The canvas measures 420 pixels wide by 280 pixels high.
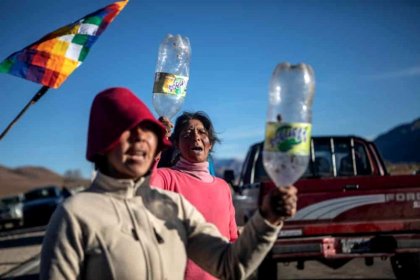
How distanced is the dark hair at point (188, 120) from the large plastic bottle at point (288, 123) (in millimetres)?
1621

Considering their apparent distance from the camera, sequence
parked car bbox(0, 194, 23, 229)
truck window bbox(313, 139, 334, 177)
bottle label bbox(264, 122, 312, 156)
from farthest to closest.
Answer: parked car bbox(0, 194, 23, 229), truck window bbox(313, 139, 334, 177), bottle label bbox(264, 122, 312, 156)

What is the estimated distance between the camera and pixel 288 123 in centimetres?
199

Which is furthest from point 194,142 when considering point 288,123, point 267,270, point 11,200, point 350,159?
point 11,200

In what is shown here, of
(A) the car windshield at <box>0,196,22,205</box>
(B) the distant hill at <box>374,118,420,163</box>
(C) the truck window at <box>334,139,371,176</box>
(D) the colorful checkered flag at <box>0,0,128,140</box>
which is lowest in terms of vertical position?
(A) the car windshield at <box>0,196,22,205</box>

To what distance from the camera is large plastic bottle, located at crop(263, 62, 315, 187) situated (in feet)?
6.51

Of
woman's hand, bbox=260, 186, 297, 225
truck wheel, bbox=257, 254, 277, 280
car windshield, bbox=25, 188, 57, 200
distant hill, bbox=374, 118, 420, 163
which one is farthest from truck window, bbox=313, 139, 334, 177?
distant hill, bbox=374, 118, 420, 163

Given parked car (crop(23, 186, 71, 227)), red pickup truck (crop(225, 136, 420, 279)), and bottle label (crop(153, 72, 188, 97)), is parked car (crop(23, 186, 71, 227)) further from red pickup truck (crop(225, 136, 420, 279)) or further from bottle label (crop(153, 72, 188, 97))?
bottle label (crop(153, 72, 188, 97))

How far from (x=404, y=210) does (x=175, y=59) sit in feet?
11.2

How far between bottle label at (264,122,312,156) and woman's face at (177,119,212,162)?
5.35 ft

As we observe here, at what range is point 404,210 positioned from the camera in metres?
5.75

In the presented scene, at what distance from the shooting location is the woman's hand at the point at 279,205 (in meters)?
1.89

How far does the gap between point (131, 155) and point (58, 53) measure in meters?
2.10

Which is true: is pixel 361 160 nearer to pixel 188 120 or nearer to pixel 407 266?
pixel 407 266

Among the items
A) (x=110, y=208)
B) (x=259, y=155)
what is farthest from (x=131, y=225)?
(x=259, y=155)
